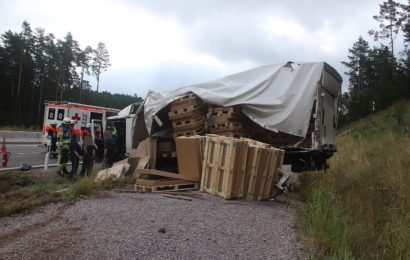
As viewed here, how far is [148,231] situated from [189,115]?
4942 mm

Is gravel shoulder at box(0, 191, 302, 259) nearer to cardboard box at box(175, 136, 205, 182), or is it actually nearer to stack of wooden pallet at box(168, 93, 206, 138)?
cardboard box at box(175, 136, 205, 182)

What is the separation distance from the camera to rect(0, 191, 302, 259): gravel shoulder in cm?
455

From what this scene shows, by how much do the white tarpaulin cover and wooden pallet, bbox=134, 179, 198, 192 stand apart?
1954 mm

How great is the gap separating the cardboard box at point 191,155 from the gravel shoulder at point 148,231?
5.26 ft

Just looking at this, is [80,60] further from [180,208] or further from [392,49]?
[180,208]

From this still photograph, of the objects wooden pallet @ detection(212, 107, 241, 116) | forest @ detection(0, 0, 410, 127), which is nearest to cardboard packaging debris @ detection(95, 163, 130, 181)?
wooden pallet @ detection(212, 107, 241, 116)

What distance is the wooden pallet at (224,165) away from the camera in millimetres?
7762

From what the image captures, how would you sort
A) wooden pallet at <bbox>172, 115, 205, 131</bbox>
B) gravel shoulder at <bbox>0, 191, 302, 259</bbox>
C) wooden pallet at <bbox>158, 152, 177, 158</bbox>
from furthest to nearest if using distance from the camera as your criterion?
wooden pallet at <bbox>158, 152, 177, 158</bbox>
wooden pallet at <bbox>172, 115, 205, 131</bbox>
gravel shoulder at <bbox>0, 191, 302, 259</bbox>

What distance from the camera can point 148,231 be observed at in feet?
17.2

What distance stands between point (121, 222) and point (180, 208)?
1308 mm

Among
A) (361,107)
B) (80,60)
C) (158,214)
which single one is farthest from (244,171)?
(80,60)

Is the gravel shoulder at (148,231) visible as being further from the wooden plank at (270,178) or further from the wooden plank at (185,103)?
the wooden plank at (185,103)

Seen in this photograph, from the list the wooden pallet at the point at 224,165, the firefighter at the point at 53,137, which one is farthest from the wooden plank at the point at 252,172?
the firefighter at the point at 53,137

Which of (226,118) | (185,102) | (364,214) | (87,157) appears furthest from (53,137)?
(364,214)
